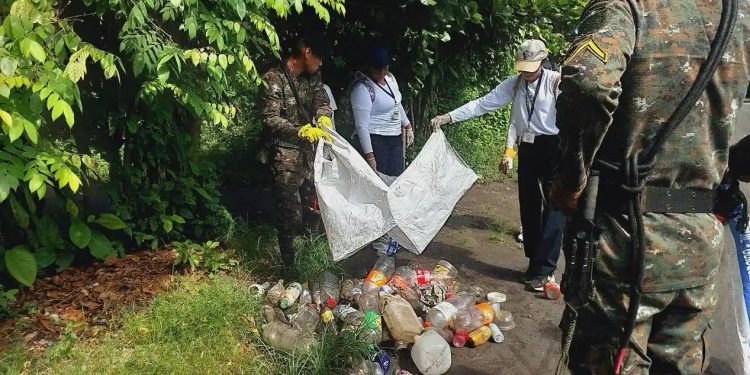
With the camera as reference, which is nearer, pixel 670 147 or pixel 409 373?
pixel 670 147

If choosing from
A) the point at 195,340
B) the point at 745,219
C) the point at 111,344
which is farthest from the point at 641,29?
the point at 111,344

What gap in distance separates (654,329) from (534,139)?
2.27 metres

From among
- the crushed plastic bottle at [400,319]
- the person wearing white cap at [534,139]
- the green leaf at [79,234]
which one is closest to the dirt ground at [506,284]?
the crushed plastic bottle at [400,319]

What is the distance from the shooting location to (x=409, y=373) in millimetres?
3312

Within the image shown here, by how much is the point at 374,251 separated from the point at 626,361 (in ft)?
9.41

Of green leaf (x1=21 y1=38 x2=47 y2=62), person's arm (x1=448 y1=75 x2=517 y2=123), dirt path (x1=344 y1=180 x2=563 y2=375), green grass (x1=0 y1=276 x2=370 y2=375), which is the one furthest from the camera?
person's arm (x1=448 y1=75 x2=517 y2=123)

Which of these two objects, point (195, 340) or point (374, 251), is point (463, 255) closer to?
point (374, 251)

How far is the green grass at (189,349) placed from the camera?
3037mm

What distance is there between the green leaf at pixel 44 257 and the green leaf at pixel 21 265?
0.27 metres

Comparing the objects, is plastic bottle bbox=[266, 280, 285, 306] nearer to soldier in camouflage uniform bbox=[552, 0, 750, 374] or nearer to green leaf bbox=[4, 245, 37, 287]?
green leaf bbox=[4, 245, 37, 287]

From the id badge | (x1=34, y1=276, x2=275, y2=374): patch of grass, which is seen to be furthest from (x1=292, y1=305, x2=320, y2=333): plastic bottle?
the id badge

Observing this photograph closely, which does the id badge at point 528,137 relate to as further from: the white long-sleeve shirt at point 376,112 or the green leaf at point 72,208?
the green leaf at point 72,208

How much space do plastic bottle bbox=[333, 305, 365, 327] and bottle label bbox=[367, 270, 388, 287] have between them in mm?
381

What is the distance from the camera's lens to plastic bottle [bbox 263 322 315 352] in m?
3.24
